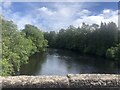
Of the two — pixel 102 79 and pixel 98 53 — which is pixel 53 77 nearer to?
pixel 102 79

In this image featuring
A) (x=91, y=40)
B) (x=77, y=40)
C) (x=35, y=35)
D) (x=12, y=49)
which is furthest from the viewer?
(x=77, y=40)

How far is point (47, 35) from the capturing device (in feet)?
268

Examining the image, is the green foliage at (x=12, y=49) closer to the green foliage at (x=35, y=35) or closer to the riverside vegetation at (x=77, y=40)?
the riverside vegetation at (x=77, y=40)

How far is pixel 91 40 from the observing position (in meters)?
62.7

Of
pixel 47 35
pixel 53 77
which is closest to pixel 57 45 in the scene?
pixel 47 35

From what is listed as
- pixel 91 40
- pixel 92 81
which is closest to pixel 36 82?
pixel 92 81

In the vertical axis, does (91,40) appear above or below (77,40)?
above

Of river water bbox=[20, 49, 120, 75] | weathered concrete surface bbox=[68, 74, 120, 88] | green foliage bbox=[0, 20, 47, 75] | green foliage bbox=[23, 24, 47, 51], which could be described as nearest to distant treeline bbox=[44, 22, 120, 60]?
river water bbox=[20, 49, 120, 75]

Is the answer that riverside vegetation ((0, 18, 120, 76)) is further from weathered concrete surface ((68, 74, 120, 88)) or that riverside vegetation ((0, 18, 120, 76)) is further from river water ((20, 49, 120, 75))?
weathered concrete surface ((68, 74, 120, 88))

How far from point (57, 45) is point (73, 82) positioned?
80.5m

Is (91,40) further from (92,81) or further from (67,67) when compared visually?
(92,81)

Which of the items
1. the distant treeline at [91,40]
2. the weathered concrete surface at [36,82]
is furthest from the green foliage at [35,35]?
the weathered concrete surface at [36,82]

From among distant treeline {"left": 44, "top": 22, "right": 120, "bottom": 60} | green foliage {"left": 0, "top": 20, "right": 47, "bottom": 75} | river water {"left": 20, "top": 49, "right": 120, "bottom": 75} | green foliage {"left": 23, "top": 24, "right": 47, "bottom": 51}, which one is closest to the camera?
green foliage {"left": 0, "top": 20, "right": 47, "bottom": 75}

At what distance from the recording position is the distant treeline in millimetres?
49562
